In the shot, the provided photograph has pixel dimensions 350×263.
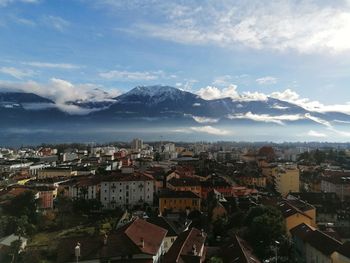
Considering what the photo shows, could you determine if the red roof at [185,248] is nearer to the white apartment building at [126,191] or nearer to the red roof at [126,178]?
the white apartment building at [126,191]

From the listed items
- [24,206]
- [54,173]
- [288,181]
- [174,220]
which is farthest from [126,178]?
[54,173]

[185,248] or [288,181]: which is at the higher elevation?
[288,181]

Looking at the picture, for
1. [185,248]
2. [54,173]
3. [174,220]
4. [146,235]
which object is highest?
[146,235]

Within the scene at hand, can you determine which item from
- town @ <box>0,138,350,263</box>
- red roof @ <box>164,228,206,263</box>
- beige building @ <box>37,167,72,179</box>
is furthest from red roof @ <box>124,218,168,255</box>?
beige building @ <box>37,167,72,179</box>

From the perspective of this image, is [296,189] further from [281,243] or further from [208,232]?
[281,243]

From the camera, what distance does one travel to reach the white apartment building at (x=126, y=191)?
43.7 meters

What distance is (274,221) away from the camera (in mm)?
23797

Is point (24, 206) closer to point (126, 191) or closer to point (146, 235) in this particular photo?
point (126, 191)

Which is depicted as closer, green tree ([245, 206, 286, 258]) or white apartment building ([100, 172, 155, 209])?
green tree ([245, 206, 286, 258])

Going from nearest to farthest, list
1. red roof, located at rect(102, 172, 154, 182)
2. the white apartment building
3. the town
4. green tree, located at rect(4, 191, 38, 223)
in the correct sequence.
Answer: the town
green tree, located at rect(4, 191, 38, 223)
the white apartment building
red roof, located at rect(102, 172, 154, 182)

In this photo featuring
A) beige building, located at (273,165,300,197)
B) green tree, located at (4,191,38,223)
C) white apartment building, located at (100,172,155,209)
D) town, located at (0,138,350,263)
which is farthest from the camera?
beige building, located at (273,165,300,197)

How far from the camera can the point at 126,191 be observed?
4391 cm

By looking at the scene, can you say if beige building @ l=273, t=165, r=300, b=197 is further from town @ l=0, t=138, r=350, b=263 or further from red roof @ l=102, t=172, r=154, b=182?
red roof @ l=102, t=172, r=154, b=182

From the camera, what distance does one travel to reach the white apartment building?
4372 centimetres
